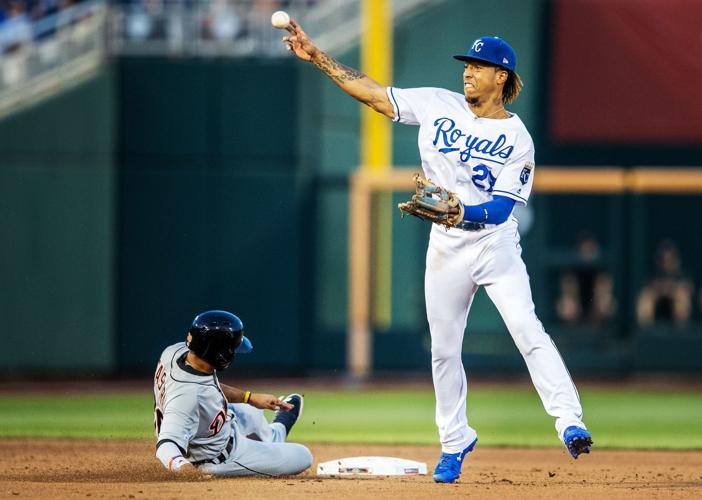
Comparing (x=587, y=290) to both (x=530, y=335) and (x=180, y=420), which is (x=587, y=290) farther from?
(x=180, y=420)

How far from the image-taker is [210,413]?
18.9 ft

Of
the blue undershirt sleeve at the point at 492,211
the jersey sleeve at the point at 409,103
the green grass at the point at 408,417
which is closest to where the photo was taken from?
the blue undershirt sleeve at the point at 492,211

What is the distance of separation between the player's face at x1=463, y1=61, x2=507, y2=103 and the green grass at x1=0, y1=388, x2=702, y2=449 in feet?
11.4

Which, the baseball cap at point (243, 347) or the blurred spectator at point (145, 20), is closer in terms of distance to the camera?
the baseball cap at point (243, 347)

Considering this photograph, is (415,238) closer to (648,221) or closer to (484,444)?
(648,221)

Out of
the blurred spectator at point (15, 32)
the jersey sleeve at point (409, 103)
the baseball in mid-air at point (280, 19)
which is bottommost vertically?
the jersey sleeve at point (409, 103)

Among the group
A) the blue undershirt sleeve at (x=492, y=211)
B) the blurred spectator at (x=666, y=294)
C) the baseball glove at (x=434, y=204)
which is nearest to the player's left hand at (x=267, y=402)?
the baseball glove at (x=434, y=204)

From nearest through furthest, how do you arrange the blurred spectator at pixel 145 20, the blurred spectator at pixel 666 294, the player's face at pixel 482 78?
the player's face at pixel 482 78 < the blurred spectator at pixel 666 294 < the blurred spectator at pixel 145 20

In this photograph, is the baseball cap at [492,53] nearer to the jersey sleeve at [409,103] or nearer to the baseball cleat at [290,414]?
the jersey sleeve at [409,103]

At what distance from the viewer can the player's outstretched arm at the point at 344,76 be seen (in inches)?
242

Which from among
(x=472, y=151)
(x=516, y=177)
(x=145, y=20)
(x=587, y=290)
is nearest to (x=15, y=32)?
(x=145, y=20)

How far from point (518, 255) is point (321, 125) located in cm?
922

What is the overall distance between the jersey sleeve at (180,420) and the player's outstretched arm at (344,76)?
5.45 ft

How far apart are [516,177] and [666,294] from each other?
9.27 metres
